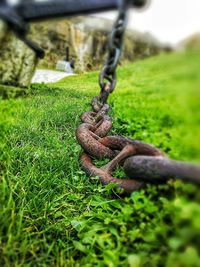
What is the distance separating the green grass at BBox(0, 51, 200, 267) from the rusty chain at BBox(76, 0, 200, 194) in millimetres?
39

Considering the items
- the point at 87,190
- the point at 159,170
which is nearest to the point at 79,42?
the point at 87,190

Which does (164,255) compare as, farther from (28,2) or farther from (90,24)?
(90,24)

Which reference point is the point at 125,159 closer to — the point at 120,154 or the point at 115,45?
the point at 120,154

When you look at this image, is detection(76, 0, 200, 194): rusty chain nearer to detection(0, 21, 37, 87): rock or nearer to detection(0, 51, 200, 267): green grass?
detection(0, 51, 200, 267): green grass

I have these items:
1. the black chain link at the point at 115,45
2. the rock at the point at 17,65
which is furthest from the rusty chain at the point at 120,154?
the rock at the point at 17,65

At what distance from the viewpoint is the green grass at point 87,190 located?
999 millimetres

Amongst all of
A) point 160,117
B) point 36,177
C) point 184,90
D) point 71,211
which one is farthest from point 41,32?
point 184,90

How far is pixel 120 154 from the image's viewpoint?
4.85 feet

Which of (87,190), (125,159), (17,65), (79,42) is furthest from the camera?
(79,42)

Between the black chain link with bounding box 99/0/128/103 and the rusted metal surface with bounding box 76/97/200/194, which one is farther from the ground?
the black chain link with bounding box 99/0/128/103

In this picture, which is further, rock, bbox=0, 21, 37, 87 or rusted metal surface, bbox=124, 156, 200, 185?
rock, bbox=0, 21, 37, 87

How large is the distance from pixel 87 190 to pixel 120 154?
2.27ft

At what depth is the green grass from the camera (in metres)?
1.00

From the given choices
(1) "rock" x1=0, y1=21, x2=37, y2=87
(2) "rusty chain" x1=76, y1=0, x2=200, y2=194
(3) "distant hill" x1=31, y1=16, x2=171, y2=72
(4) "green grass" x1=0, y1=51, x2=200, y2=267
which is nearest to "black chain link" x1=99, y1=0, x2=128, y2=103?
(2) "rusty chain" x1=76, y1=0, x2=200, y2=194
